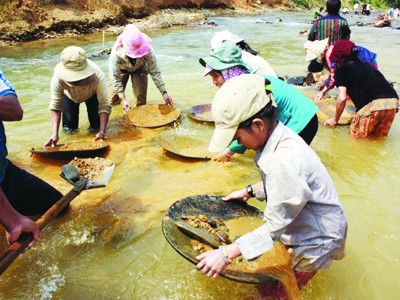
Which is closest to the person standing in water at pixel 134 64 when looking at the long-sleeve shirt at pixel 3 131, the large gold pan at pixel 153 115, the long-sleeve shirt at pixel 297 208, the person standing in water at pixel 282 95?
the large gold pan at pixel 153 115

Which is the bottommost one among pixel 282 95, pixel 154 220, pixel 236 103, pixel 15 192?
pixel 154 220

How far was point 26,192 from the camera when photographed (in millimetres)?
2512

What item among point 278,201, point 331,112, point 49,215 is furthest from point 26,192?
point 331,112

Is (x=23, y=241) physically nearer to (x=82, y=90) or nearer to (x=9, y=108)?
(x=9, y=108)

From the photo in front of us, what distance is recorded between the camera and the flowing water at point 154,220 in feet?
7.27

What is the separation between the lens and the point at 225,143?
1569 mm

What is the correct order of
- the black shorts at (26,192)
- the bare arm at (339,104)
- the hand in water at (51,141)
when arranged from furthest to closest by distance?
1. the bare arm at (339,104)
2. the hand in water at (51,141)
3. the black shorts at (26,192)

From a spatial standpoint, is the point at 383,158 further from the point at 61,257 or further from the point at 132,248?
the point at 61,257

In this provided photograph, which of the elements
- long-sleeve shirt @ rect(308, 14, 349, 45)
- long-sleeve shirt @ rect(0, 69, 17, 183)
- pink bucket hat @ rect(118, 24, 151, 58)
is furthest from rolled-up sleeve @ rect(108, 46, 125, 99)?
long-sleeve shirt @ rect(308, 14, 349, 45)

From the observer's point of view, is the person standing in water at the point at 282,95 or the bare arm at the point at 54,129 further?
the bare arm at the point at 54,129

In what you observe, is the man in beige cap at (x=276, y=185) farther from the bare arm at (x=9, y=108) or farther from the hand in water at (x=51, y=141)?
the hand in water at (x=51, y=141)

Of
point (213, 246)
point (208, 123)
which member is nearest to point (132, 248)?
point (213, 246)

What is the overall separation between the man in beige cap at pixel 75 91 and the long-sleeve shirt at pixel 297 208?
8.63 ft

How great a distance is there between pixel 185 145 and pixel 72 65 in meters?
1.59
